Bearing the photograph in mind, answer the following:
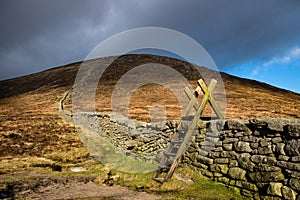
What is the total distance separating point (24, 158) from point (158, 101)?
24.3 m

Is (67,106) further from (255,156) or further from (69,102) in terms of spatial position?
(255,156)

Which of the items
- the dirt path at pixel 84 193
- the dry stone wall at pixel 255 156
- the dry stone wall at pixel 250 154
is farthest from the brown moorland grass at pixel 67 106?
the dry stone wall at pixel 255 156

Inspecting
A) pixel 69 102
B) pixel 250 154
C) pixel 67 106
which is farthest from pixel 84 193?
pixel 69 102

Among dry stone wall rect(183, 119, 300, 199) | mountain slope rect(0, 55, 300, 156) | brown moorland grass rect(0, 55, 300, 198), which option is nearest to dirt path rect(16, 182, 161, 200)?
dry stone wall rect(183, 119, 300, 199)

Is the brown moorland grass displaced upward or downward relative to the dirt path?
upward

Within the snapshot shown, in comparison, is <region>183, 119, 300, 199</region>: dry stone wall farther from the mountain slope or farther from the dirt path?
the mountain slope

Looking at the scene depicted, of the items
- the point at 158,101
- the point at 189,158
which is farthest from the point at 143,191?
the point at 158,101

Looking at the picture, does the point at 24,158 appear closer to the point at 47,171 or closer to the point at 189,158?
the point at 47,171

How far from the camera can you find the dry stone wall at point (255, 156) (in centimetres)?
755

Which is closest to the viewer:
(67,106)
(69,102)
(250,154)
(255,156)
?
(255,156)

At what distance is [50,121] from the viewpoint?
24844mm

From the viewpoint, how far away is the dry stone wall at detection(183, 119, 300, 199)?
7551mm

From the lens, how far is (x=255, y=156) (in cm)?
860

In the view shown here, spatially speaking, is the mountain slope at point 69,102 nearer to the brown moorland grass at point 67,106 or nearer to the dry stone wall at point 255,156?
the brown moorland grass at point 67,106
